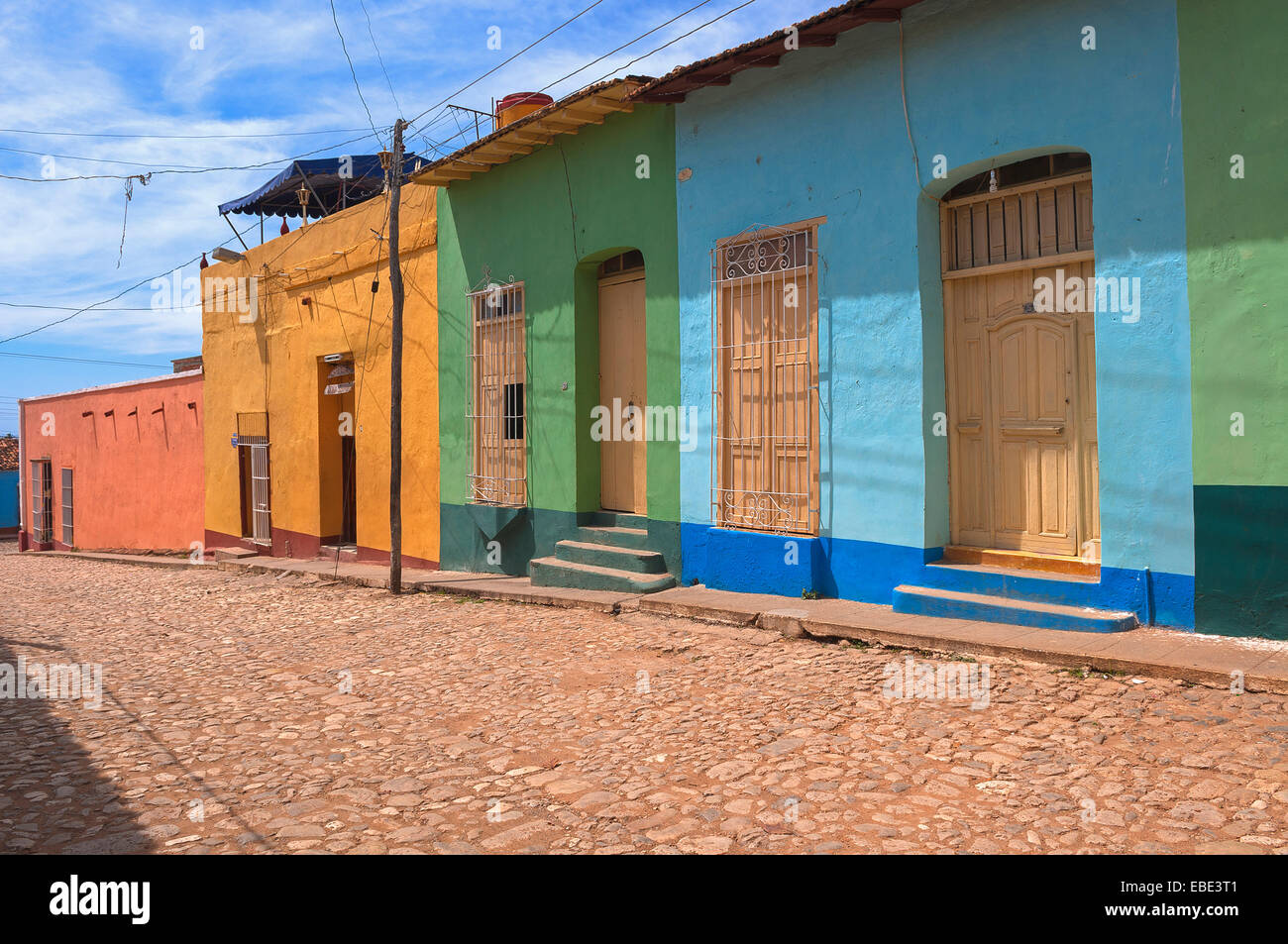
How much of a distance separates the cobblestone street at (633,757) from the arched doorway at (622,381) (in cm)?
283

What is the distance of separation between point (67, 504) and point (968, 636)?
78.5ft

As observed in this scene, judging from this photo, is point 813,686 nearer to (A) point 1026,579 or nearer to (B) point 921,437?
(A) point 1026,579

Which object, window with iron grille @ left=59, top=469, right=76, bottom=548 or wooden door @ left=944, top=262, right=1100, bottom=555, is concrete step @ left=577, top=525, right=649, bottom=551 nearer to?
wooden door @ left=944, top=262, right=1100, bottom=555

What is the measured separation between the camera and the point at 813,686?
18.3 ft

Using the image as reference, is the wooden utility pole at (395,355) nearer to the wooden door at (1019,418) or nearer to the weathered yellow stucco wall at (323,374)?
the weathered yellow stucco wall at (323,374)

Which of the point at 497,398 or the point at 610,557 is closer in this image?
the point at 610,557

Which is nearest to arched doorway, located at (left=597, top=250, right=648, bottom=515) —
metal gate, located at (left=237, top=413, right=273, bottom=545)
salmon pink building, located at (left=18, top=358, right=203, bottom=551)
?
metal gate, located at (left=237, top=413, right=273, bottom=545)

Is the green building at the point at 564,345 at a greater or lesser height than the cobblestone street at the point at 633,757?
greater

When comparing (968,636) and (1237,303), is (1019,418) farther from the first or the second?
(968,636)

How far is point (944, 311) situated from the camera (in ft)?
23.4

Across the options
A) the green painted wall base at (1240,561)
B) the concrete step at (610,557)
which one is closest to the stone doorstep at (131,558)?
the concrete step at (610,557)

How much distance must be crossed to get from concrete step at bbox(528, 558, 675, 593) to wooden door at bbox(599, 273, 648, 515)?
87 centimetres

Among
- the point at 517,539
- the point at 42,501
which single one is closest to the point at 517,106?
the point at 517,539

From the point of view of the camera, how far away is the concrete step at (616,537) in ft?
30.6
